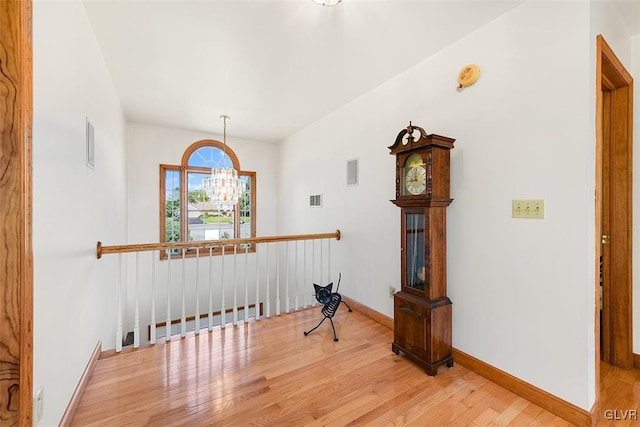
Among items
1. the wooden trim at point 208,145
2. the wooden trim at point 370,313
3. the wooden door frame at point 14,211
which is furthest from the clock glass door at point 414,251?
the wooden trim at point 208,145

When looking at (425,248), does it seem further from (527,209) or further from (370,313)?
(370,313)

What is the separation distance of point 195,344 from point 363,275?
1785mm

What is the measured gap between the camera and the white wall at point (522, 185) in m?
1.53

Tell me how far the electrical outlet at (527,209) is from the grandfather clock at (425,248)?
1.37 ft

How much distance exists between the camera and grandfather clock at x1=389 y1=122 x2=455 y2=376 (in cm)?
198

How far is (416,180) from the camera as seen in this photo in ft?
6.86

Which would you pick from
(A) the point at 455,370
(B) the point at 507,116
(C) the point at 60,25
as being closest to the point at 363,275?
(A) the point at 455,370

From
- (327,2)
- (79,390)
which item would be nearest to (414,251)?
(327,2)

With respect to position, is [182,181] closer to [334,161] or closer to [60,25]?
[334,161]

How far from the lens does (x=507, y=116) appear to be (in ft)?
6.01

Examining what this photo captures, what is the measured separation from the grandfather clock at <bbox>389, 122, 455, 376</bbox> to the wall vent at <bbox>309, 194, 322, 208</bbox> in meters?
1.83

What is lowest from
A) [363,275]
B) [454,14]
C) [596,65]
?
[363,275]

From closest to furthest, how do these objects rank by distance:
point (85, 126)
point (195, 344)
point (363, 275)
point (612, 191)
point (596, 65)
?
point (596, 65), point (85, 126), point (612, 191), point (195, 344), point (363, 275)

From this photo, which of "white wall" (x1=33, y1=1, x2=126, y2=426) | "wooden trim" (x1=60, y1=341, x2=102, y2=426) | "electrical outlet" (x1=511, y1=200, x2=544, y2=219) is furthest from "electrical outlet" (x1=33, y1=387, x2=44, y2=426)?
"electrical outlet" (x1=511, y1=200, x2=544, y2=219)
